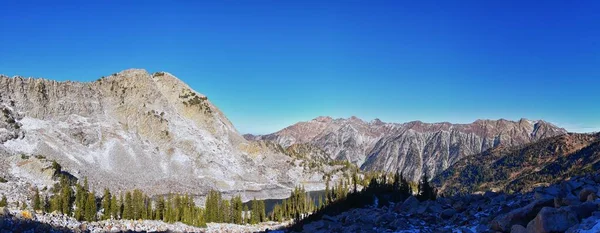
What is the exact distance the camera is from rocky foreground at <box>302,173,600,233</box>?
18719mm

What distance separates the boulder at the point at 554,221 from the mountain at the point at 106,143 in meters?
117

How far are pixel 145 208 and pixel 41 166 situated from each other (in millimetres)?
40332

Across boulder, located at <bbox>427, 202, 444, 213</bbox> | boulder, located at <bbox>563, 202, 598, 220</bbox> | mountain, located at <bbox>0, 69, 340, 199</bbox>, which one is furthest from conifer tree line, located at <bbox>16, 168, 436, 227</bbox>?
boulder, located at <bbox>563, 202, 598, 220</bbox>

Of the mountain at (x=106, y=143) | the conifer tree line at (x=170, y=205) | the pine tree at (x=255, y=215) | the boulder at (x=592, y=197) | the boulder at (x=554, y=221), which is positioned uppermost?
the mountain at (x=106, y=143)

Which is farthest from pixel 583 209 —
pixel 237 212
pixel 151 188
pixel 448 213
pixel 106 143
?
pixel 106 143

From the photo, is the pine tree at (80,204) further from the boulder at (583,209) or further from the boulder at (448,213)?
the boulder at (583,209)

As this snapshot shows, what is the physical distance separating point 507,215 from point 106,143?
164 meters

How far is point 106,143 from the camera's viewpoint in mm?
159625

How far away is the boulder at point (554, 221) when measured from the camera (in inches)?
723

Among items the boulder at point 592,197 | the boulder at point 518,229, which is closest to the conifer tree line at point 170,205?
the boulder at point 518,229

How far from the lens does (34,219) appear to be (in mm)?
48312

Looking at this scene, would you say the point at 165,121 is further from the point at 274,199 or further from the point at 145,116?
the point at 274,199

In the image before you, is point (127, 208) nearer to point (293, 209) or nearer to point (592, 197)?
point (293, 209)

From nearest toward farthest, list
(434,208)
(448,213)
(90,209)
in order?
(448,213)
(434,208)
(90,209)
